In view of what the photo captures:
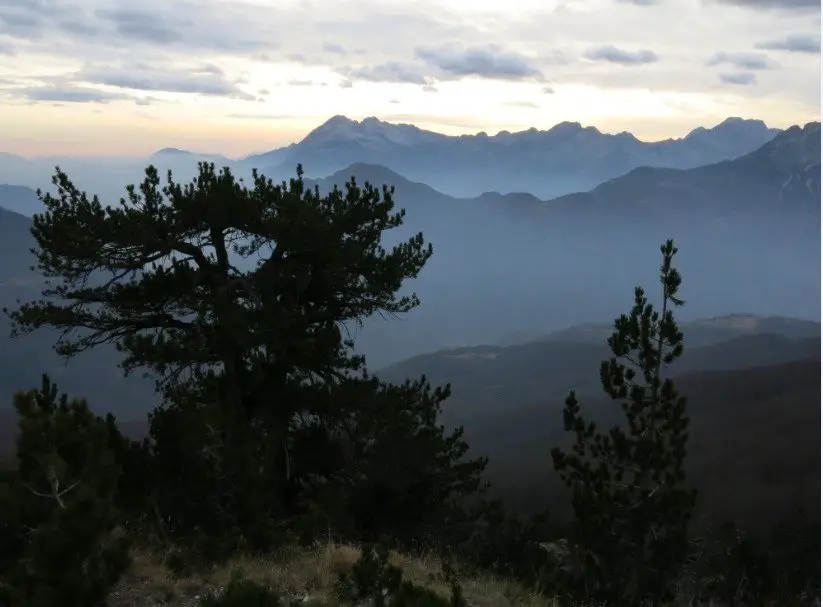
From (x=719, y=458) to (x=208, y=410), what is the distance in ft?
388

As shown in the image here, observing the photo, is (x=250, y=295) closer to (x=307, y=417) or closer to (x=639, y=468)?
(x=307, y=417)

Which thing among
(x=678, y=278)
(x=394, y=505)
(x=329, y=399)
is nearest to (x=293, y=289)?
(x=329, y=399)

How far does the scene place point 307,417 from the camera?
1836cm

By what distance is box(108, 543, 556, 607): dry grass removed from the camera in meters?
7.27

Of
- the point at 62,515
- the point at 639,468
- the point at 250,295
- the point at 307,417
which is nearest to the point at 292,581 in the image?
the point at 62,515

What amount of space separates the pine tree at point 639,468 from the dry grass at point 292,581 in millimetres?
4697

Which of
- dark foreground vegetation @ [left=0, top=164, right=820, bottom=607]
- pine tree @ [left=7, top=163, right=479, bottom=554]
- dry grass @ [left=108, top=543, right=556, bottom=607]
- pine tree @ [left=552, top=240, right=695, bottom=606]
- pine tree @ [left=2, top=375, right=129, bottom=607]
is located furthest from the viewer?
pine tree @ [left=7, top=163, right=479, bottom=554]

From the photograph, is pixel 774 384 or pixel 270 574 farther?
pixel 774 384

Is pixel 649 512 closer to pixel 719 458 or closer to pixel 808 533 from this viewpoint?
pixel 808 533

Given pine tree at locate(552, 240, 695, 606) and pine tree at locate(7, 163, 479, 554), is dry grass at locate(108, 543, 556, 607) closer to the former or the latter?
pine tree at locate(552, 240, 695, 606)

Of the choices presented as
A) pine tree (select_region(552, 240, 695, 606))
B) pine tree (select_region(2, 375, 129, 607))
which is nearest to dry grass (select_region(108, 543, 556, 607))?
pine tree (select_region(2, 375, 129, 607))

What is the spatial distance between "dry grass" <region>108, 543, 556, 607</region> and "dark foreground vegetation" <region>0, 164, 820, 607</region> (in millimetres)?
365

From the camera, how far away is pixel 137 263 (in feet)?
51.7

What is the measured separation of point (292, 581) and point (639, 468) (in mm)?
8043
